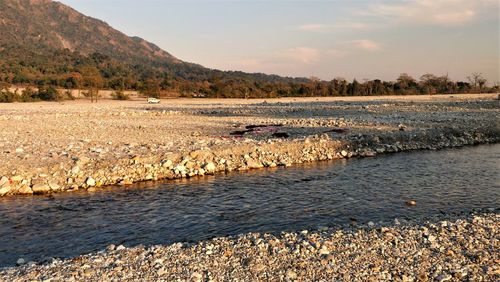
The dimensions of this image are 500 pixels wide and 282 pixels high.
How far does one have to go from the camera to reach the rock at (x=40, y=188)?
50.1 feet

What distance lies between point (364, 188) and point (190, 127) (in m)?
17.3

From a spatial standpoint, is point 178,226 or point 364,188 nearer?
point 178,226

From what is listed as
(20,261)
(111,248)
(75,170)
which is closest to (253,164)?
(75,170)

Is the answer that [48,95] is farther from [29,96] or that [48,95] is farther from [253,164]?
[253,164]

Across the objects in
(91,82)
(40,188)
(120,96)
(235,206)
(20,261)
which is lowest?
(20,261)

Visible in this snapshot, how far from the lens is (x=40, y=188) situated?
1535 centimetres

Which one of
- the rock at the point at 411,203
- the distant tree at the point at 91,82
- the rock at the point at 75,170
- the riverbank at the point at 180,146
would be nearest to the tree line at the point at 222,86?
the distant tree at the point at 91,82

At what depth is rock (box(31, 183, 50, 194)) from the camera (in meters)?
15.3

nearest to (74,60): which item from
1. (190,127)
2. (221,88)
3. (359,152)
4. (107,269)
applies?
(221,88)

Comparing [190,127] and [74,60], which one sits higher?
[74,60]

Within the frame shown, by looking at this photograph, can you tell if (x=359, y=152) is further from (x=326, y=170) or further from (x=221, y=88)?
(x=221, y=88)

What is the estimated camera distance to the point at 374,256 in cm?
848

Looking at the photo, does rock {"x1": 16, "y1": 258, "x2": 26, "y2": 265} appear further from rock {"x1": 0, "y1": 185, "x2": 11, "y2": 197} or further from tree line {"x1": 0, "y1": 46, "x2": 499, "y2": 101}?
tree line {"x1": 0, "y1": 46, "x2": 499, "y2": 101}

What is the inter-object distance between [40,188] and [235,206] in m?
7.27
